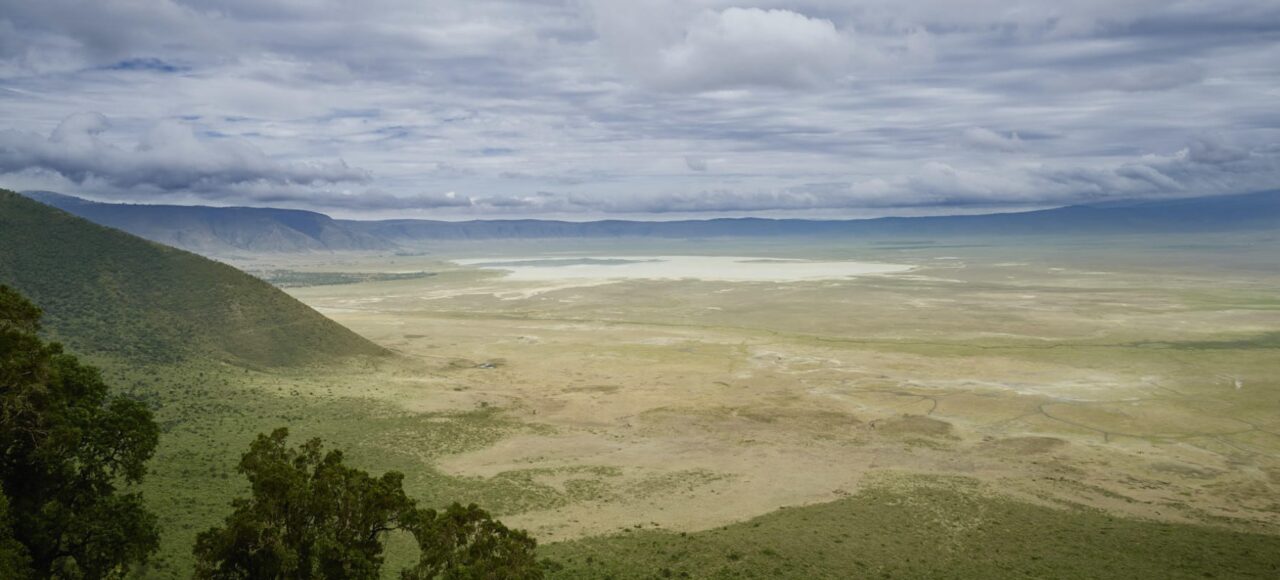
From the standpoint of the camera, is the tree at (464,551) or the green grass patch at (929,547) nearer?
the tree at (464,551)

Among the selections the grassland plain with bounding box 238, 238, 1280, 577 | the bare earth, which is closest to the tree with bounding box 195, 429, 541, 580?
the grassland plain with bounding box 238, 238, 1280, 577

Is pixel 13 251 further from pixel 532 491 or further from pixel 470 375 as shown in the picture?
pixel 532 491

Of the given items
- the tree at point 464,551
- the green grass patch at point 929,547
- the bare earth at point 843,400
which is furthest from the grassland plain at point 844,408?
the tree at point 464,551

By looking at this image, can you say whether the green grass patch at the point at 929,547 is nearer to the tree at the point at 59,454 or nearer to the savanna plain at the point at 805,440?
the savanna plain at the point at 805,440

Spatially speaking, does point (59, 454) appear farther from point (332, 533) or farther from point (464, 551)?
point (464, 551)

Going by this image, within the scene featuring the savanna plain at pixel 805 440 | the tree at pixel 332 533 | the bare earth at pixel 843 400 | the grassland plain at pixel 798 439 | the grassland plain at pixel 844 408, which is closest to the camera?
the tree at pixel 332 533

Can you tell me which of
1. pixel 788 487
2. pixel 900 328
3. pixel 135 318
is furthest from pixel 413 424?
pixel 900 328
